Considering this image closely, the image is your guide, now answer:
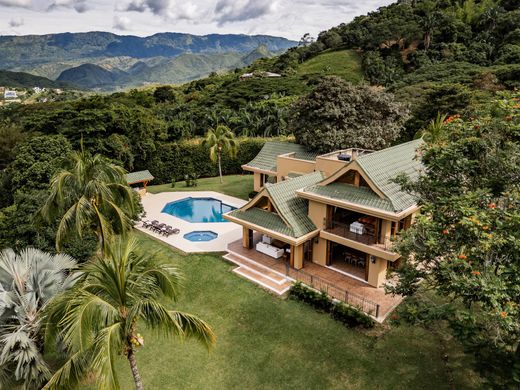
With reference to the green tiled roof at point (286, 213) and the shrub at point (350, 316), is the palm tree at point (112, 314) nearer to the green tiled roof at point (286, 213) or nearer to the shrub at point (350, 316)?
the shrub at point (350, 316)

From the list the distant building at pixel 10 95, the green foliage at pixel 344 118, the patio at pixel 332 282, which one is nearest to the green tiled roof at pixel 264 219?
the patio at pixel 332 282

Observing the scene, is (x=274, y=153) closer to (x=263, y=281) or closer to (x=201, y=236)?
(x=201, y=236)

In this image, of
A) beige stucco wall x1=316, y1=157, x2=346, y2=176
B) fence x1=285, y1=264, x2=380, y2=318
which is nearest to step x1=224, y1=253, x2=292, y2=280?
fence x1=285, y1=264, x2=380, y2=318

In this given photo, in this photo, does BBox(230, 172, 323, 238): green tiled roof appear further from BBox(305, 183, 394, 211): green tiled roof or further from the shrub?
the shrub

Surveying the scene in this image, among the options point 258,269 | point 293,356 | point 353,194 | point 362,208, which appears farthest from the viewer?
point 258,269

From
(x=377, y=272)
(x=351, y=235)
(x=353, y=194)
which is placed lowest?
(x=377, y=272)

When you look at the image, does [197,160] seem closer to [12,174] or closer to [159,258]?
[12,174]

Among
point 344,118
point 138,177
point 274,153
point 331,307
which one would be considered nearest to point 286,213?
point 331,307
